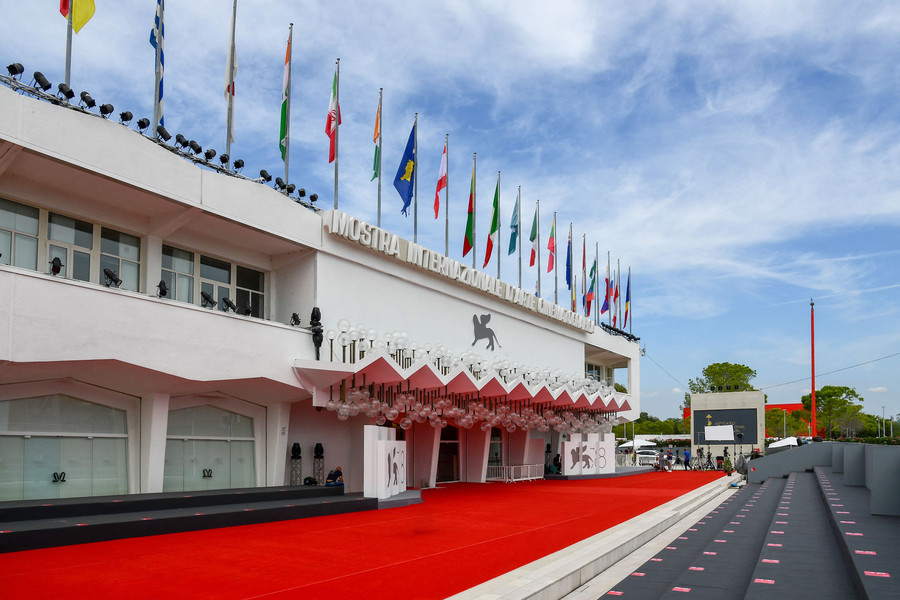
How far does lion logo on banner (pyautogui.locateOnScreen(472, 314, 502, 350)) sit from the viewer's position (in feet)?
97.0

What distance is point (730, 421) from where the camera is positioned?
54.8 m

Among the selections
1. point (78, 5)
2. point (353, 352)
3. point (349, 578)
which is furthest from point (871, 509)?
point (78, 5)

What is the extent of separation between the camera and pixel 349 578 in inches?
379

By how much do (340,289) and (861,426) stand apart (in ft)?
221

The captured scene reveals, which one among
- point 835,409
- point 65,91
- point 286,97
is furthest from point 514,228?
point 835,409

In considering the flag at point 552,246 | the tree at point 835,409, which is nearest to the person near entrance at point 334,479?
the flag at point 552,246

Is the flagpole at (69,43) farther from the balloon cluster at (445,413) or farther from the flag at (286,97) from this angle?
the balloon cluster at (445,413)

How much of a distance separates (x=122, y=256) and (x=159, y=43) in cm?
535

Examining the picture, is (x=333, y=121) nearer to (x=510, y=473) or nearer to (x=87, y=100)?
(x=87, y=100)

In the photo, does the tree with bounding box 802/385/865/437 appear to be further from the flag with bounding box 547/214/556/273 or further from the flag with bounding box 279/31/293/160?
the flag with bounding box 279/31/293/160

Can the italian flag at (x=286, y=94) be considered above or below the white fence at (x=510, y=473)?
above

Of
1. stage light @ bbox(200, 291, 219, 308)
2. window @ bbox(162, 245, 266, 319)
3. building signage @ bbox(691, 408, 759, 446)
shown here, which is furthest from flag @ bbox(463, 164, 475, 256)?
building signage @ bbox(691, 408, 759, 446)

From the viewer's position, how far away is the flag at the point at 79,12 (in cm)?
1520

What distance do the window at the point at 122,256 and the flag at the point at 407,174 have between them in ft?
28.8
